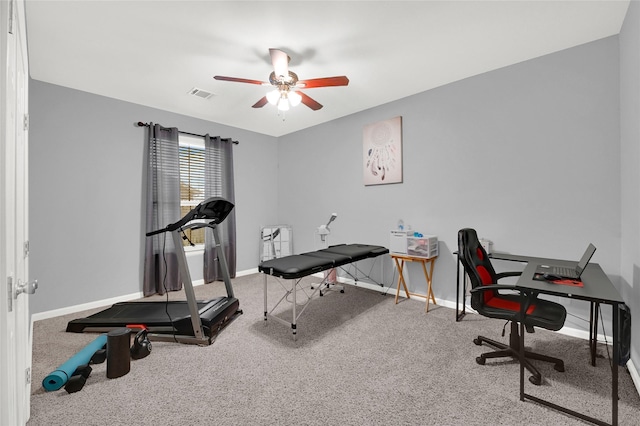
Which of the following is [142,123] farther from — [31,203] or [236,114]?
[31,203]

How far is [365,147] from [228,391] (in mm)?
3296

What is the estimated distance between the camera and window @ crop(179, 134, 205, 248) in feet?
14.1

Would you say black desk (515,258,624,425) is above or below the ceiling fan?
below

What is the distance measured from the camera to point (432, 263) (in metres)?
3.43

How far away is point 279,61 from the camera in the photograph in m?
2.35

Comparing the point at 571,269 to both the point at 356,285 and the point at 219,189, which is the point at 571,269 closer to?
the point at 356,285

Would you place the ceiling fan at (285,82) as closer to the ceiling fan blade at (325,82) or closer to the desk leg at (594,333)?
the ceiling fan blade at (325,82)

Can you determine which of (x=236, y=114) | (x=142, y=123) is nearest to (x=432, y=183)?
(x=236, y=114)

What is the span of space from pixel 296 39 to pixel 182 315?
270 centimetres

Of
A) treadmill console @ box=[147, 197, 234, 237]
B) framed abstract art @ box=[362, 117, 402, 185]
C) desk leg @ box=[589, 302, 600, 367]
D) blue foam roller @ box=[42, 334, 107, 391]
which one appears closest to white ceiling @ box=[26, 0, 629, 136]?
framed abstract art @ box=[362, 117, 402, 185]

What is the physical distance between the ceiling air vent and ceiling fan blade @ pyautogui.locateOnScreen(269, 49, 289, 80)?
54.0 inches

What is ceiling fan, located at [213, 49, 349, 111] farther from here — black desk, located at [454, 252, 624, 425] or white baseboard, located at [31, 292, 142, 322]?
white baseboard, located at [31, 292, 142, 322]

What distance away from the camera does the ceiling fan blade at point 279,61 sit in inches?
89.1

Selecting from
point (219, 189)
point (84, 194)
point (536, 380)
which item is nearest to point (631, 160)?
point (536, 380)
